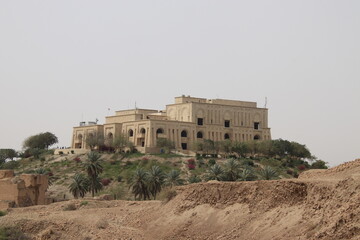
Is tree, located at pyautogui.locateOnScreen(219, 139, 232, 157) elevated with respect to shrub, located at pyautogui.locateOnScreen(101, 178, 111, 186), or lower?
elevated

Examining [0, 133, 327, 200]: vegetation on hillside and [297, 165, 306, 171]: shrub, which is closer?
[0, 133, 327, 200]: vegetation on hillside

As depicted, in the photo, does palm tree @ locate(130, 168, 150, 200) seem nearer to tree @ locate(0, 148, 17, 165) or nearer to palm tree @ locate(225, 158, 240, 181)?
palm tree @ locate(225, 158, 240, 181)

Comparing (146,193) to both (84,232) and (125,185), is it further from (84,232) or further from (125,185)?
(84,232)

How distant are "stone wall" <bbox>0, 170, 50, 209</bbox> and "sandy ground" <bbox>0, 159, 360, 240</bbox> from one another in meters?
3.51

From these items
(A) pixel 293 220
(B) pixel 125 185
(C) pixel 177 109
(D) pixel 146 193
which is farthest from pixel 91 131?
(A) pixel 293 220

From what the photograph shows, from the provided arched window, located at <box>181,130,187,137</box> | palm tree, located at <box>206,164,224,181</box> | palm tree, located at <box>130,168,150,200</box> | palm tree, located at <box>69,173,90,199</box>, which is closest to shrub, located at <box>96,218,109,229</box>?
palm tree, located at <box>130,168,150,200</box>

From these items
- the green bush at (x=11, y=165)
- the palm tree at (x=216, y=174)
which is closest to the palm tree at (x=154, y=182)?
the palm tree at (x=216, y=174)

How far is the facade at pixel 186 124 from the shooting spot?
111250 mm

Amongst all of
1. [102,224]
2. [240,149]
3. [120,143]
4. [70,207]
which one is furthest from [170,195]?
[120,143]

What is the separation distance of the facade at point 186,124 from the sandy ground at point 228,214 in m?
64.3

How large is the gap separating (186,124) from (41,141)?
25.8 metres

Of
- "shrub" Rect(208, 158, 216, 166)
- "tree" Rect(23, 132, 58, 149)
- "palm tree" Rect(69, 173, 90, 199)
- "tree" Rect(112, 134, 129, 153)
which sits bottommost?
"palm tree" Rect(69, 173, 90, 199)

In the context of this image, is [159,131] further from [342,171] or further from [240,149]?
[342,171]

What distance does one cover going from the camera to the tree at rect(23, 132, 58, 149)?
12381 cm
